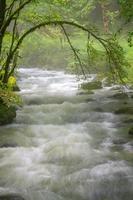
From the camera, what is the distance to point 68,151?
951 cm

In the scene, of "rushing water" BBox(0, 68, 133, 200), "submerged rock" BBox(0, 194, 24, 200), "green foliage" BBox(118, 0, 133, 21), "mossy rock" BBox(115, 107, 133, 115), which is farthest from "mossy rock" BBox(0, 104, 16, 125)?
"submerged rock" BBox(0, 194, 24, 200)

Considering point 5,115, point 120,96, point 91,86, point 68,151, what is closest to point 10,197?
point 68,151

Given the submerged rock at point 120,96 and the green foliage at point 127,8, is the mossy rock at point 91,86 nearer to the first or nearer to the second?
the submerged rock at point 120,96

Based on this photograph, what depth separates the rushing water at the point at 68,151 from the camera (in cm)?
731

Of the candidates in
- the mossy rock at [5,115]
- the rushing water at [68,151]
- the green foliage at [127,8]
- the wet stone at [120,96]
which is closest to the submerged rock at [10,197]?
the rushing water at [68,151]

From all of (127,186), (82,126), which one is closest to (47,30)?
(82,126)

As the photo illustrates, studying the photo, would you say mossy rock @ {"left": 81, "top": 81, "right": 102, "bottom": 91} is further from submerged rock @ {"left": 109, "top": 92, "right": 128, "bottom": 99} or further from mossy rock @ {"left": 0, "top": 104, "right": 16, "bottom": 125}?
mossy rock @ {"left": 0, "top": 104, "right": 16, "bottom": 125}

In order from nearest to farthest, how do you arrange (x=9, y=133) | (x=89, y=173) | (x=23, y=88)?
(x=89, y=173)
(x=9, y=133)
(x=23, y=88)

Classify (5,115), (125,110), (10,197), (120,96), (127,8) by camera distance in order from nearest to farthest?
(10,197) → (127,8) → (5,115) → (125,110) → (120,96)

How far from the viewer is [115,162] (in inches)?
339

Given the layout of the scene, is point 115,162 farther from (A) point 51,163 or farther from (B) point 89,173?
(A) point 51,163

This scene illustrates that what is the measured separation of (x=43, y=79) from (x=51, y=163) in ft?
47.2

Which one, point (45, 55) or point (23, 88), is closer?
point (23, 88)

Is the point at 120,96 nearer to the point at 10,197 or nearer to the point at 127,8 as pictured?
the point at 127,8
